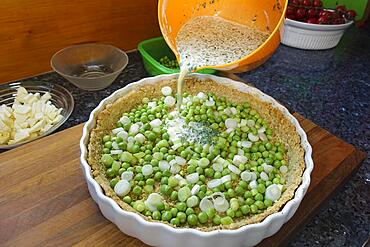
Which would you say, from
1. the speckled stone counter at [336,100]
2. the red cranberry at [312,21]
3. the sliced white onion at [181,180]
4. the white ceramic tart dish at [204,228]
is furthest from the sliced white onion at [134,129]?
the red cranberry at [312,21]

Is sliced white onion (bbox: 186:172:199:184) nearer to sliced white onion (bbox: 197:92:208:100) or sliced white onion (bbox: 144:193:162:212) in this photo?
sliced white onion (bbox: 144:193:162:212)

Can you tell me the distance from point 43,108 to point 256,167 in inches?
36.3

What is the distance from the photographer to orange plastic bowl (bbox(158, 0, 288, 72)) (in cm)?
133

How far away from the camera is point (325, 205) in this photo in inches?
50.0

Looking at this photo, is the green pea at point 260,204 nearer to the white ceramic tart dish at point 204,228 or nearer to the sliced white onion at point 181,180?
the white ceramic tart dish at point 204,228

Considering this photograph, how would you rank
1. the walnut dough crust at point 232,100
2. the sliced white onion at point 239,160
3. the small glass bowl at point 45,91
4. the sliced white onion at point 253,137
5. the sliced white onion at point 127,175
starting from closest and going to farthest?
the walnut dough crust at point 232,100 < the sliced white onion at point 127,175 < the sliced white onion at point 239,160 < the sliced white onion at point 253,137 < the small glass bowl at point 45,91

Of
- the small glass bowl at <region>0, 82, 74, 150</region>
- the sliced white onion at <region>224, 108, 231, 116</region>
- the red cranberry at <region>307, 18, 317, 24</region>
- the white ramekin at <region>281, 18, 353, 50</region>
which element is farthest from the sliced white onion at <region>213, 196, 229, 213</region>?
the red cranberry at <region>307, 18, 317, 24</region>

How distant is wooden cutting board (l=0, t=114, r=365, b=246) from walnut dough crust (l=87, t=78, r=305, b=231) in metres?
0.10

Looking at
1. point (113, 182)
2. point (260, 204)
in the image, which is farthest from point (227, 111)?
point (113, 182)

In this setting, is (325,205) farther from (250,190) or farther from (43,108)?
(43,108)

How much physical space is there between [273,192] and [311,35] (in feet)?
4.61

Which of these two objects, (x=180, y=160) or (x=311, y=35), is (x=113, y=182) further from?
(x=311, y=35)

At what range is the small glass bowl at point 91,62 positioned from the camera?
5.63 feet

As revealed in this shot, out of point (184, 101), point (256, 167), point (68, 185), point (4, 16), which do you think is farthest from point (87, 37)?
point (256, 167)
